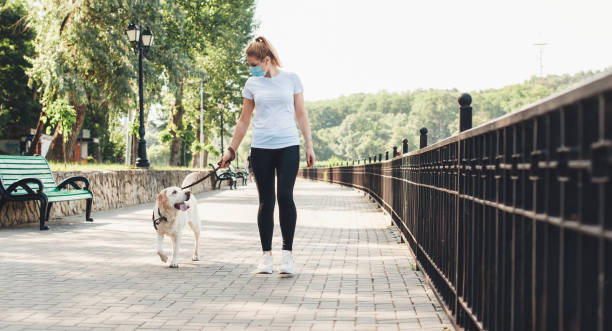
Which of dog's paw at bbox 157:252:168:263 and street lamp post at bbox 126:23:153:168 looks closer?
dog's paw at bbox 157:252:168:263

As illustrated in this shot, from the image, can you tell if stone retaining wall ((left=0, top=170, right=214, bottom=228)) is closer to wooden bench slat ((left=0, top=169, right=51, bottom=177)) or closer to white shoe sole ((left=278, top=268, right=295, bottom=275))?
wooden bench slat ((left=0, top=169, right=51, bottom=177))

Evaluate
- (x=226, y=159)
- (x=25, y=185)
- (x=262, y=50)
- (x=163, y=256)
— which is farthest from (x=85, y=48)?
(x=262, y=50)

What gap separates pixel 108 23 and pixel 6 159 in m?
13.3

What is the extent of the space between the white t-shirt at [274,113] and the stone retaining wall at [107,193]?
6242mm

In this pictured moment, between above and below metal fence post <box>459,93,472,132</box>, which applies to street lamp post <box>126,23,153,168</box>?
above

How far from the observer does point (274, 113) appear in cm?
574

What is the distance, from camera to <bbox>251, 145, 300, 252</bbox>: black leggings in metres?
5.77

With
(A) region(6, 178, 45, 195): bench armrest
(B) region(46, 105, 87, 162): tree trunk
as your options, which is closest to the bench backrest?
(A) region(6, 178, 45, 195): bench armrest

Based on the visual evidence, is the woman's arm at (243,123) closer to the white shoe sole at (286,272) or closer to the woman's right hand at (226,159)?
the woman's right hand at (226,159)

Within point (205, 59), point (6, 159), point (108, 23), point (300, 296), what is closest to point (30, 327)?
point (300, 296)

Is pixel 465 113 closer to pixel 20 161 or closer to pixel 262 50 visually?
pixel 262 50

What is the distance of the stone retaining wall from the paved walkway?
110cm

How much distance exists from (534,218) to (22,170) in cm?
958

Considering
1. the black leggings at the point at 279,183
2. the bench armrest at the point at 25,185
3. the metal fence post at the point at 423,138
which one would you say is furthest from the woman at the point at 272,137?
the bench armrest at the point at 25,185
